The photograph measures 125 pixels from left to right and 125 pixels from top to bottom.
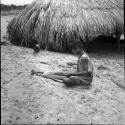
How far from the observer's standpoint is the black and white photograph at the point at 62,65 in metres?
5.00

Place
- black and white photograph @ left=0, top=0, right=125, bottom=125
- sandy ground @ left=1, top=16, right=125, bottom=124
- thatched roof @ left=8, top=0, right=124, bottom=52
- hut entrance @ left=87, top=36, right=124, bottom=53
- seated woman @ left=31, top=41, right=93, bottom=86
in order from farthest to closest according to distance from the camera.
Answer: hut entrance @ left=87, top=36, right=124, bottom=53 < thatched roof @ left=8, top=0, right=124, bottom=52 < seated woman @ left=31, top=41, right=93, bottom=86 < black and white photograph @ left=0, top=0, right=125, bottom=125 < sandy ground @ left=1, top=16, right=125, bottom=124

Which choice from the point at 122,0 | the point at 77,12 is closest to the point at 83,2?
the point at 77,12

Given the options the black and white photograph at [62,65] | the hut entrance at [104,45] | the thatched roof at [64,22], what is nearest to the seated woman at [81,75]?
the black and white photograph at [62,65]

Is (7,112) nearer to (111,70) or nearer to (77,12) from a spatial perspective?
(111,70)

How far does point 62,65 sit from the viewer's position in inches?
319

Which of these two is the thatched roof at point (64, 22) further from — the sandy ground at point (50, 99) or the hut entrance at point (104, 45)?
the sandy ground at point (50, 99)

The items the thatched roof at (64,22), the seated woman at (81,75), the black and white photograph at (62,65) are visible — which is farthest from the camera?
the thatched roof at (64,22)

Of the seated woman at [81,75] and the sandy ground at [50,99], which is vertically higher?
the seated woman at [81,75]

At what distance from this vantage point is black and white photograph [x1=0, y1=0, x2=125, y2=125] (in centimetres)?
500

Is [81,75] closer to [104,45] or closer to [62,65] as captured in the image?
[62,65]

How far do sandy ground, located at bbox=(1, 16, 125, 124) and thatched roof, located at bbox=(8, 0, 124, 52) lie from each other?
6.15ft

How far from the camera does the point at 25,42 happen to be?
1035cm

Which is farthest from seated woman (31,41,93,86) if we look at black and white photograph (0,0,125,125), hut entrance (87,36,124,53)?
hut entrance (87,36,124,53)

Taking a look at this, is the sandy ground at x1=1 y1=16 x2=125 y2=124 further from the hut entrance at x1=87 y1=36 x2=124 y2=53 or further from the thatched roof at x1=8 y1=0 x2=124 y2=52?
the hut entrance at x1=87 y1=36 x2=124 y2=53
